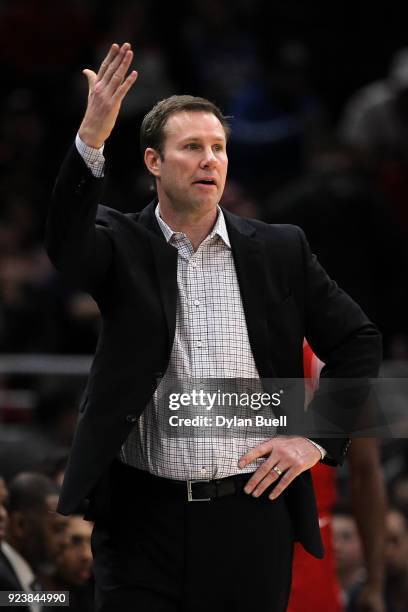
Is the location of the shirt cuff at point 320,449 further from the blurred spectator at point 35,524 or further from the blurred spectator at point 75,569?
the blurred spectator at point 35,524

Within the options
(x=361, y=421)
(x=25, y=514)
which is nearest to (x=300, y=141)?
(x=25, y=514)

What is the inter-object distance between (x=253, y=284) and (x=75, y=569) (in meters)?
1.52

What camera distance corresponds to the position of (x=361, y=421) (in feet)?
13.1

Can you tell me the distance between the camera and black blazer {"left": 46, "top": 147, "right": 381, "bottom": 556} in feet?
12.0

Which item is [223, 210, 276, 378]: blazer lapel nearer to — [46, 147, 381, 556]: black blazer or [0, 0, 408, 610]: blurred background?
[46, 147, 381, 556]: black blazer

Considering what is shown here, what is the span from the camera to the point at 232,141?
9156 mm

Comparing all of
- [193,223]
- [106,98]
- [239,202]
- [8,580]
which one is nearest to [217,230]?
[193,223]

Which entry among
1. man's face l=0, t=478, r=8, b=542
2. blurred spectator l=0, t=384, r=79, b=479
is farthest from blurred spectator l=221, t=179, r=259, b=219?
man's face l=0, t=478, r=8, b=542

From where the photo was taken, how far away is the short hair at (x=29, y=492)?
4.96 m

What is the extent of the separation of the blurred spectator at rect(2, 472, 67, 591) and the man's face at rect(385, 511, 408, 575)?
5.91 ft

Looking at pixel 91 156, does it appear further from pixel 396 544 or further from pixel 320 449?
pixel 396 544

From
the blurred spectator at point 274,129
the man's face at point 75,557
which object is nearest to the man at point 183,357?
the man's face at point 75,557

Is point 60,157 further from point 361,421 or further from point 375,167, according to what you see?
point 361,421

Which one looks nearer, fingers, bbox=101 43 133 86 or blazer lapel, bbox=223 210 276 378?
fingers, bbox=101 43 133 86
